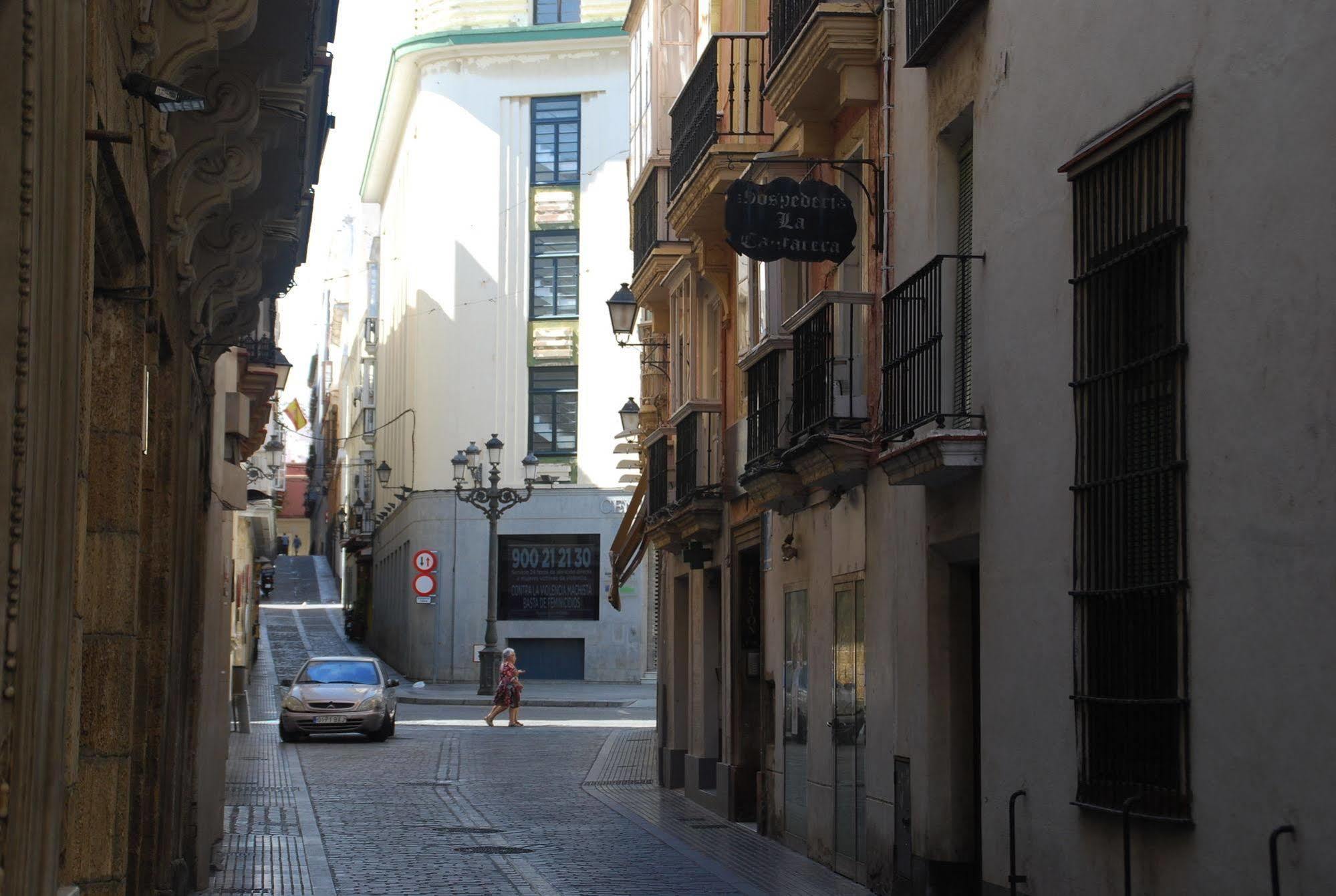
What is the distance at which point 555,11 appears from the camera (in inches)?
2072

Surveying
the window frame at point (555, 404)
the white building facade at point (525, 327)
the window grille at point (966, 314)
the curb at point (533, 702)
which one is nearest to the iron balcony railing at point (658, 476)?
the window grille at point (966, 314)

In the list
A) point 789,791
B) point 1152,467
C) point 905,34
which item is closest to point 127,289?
point 1152,467

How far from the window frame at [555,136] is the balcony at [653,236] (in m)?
25.6

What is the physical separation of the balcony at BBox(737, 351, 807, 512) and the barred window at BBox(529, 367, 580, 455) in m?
32.9

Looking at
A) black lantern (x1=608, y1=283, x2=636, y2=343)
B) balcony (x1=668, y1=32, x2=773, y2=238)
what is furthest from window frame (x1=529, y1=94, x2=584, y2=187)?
balcony (x1=668, y1=32, x2=773, y2=238)

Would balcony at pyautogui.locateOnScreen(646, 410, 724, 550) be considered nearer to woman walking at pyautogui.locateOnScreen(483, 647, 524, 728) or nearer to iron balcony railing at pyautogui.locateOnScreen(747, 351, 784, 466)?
iron balcony railing at pyautogui.locateOnScreen(747, 351, 784, 466)

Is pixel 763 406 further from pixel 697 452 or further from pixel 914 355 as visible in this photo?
pixel 697 452

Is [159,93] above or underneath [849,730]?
above

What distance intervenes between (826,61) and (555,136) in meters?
37.5

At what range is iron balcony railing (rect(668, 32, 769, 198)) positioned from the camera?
19.1 metres

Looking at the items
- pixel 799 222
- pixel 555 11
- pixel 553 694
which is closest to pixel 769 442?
pixel 799 222

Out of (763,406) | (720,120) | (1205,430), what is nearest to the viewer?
(1205,430)

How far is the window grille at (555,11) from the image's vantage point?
52375 millimetres

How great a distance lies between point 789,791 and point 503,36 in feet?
120
